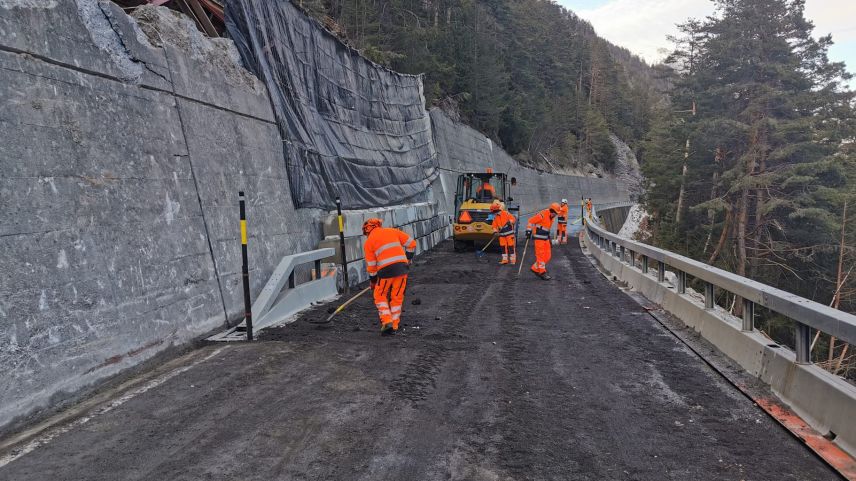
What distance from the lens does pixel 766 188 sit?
25.3 meters

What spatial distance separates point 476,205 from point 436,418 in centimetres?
1518

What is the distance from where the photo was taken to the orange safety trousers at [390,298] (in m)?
7.62

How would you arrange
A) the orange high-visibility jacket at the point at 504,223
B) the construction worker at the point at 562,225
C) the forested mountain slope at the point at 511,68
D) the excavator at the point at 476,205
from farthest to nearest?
the forested mountain slope at the point at 511,68 < the construction worker at the point at 562,225 < the excavator at the point at 476,205 < the orange high-visibility jacket at the point at 504,223

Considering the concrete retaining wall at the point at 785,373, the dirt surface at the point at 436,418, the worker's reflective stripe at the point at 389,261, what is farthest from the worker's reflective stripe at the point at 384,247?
the concrete retaining wall at the point at 785,373

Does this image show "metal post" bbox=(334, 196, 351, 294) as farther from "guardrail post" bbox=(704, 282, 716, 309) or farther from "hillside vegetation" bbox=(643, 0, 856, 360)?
"hillside vegetation" bbox=(643, 0, 856, 360)

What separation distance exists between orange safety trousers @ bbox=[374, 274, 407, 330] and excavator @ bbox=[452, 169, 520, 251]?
11.0m

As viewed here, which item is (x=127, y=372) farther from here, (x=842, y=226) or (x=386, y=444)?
(x=842, y=226)

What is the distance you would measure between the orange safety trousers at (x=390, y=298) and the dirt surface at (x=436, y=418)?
35 centimetres

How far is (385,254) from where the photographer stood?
7996 mm

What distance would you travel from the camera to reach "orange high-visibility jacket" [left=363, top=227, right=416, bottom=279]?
7.93m

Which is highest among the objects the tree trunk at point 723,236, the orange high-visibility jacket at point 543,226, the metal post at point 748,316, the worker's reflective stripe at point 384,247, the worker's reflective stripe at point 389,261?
the worker's reflective stripe at point 384,247

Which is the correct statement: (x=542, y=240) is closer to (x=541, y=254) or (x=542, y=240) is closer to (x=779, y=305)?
(x=541, y=254)

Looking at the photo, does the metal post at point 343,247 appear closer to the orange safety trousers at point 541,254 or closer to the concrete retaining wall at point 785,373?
the orange safety trousers at point 541,254

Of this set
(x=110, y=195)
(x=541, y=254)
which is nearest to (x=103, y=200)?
(x=110, y=195)
